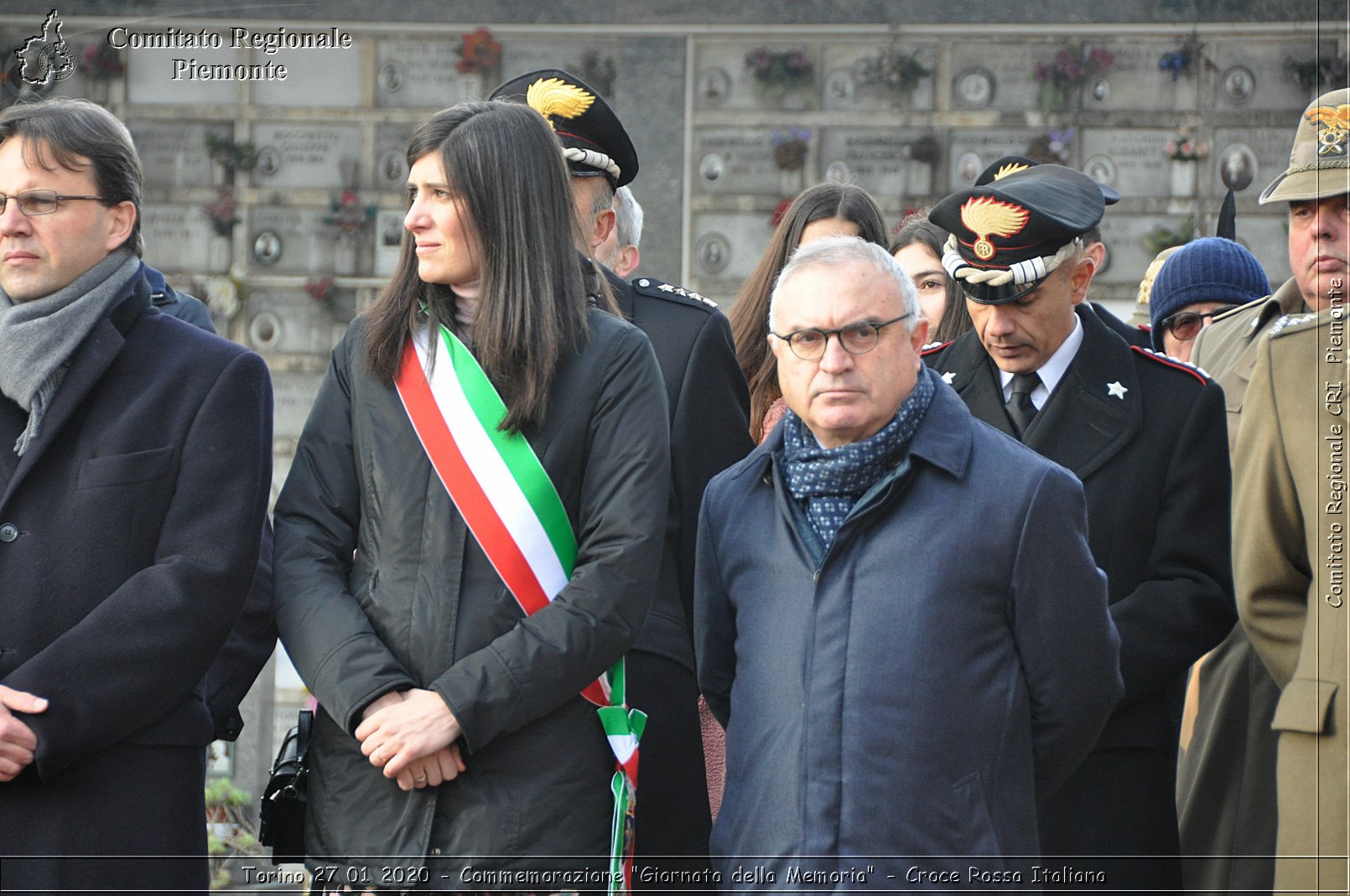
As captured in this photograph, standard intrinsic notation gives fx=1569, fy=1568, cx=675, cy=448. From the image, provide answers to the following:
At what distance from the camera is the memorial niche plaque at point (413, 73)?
9.30 metres

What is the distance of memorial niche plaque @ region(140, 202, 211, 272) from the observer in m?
9.27

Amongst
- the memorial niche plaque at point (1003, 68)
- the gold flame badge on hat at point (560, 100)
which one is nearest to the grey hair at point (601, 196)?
the gold flame badge on hat at point (560, 100)

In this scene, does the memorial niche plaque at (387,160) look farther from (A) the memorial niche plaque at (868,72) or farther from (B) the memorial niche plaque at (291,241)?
(A) the memorial niche plaque at (868,72)

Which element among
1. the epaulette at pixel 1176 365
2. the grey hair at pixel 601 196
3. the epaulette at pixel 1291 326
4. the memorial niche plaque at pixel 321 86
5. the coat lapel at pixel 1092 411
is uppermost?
the memorial niche plaque at pixel 321 86

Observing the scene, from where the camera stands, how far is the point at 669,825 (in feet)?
11.9

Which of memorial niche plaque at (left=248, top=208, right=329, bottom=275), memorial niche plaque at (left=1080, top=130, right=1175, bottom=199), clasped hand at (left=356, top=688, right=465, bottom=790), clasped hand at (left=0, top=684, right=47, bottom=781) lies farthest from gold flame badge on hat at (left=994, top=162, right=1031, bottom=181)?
memorial niche plaque at (left=248, top=208, right=329, bottom=275)

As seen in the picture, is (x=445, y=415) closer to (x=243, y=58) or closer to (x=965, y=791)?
(x=965, y=791)

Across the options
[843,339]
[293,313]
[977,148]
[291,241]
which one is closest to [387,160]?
[291,241]

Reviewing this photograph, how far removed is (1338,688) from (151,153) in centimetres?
800

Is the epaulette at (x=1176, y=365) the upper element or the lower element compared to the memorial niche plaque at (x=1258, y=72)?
lower

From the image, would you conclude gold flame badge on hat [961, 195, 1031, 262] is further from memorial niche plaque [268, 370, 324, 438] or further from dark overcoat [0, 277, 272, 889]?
memorial niche plaque [268, 370, 324, 438]

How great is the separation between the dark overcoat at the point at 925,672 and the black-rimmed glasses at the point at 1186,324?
2.88 metres

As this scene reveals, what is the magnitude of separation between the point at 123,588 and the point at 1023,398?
203 centimetres

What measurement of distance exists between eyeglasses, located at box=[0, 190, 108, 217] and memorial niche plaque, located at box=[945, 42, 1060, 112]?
673 centimetres
